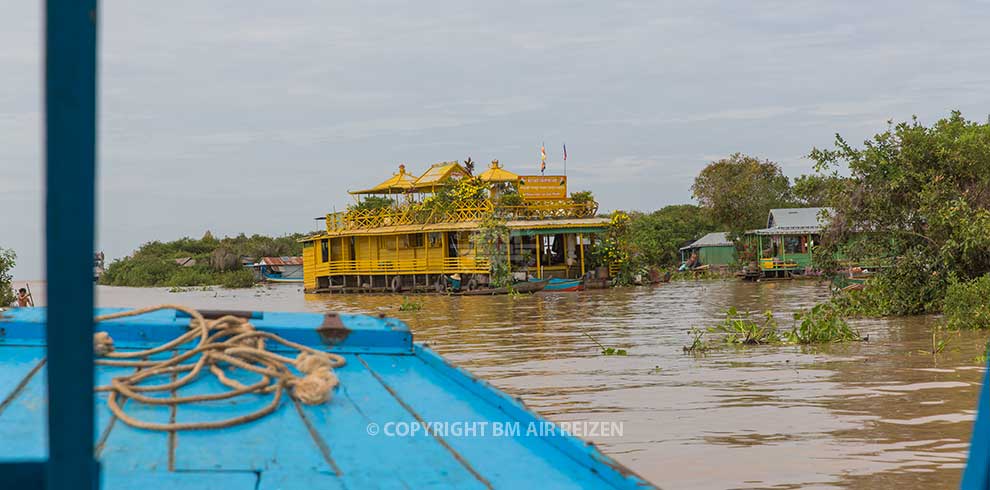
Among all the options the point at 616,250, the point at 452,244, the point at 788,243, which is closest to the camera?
the point at 616,250

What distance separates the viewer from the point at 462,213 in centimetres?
3155

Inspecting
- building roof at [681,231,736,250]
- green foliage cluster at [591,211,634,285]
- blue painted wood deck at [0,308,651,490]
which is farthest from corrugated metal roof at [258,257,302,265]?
blue painted wood deck at [0,308,651,490]

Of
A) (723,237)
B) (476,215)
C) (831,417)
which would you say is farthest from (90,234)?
(723,237)

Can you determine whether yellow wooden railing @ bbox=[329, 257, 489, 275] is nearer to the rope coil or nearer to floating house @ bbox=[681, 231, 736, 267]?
floating house @ bbox=[681, 231, 736, 267]

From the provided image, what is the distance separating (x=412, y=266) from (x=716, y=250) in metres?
18.0

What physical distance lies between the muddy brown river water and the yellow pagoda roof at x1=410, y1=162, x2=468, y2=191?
20.1 meters

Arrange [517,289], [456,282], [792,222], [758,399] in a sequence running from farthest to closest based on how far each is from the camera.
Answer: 1. [792,222]
2. [456,282]
3. [517,289]
4. [758,399]

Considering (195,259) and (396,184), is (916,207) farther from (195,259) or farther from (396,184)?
(195,259)

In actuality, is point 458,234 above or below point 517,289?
above

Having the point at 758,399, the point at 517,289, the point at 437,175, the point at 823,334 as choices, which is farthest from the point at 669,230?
the point at 758,399

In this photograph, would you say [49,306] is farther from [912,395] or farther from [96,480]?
[912,395]

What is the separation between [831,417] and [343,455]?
497 centimetres

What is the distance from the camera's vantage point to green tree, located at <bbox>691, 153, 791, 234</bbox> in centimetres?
4534

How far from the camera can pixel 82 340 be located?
964 mm
